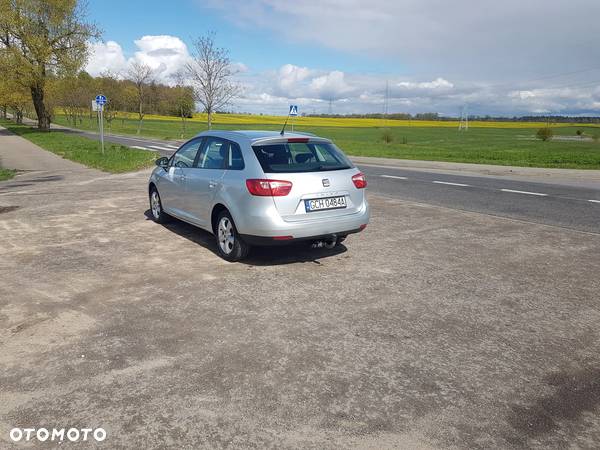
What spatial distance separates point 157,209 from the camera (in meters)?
8.00

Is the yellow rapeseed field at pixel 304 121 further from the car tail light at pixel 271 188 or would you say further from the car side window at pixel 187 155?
the car tail light at pixel 271 188

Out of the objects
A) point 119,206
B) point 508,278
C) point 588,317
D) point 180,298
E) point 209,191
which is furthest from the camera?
point 119,206

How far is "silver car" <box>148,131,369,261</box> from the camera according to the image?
5242 millimetres

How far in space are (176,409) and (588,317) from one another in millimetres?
3666

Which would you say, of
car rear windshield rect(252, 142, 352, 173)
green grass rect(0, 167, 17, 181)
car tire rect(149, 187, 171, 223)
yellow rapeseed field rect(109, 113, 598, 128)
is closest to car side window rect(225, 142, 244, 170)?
car rear windshield rect(252, 142, 352, 173)

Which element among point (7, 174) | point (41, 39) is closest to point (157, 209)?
point (7, 174)

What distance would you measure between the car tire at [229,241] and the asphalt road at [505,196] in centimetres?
586

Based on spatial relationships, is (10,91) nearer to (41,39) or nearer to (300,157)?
(41,39)

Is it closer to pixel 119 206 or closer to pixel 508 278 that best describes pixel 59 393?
pixel 508 278

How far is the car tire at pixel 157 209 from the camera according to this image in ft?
25.9

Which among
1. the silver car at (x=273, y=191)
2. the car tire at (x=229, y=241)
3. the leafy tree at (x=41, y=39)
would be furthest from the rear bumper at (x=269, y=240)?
the leafy tree at (x=41, y=39)

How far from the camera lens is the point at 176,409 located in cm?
280

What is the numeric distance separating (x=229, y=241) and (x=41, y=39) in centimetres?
4041

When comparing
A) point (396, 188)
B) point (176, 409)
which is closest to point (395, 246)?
point (176, 409)
